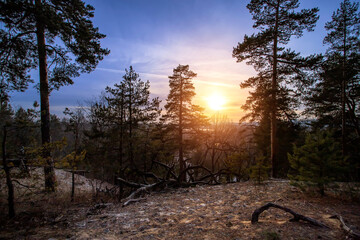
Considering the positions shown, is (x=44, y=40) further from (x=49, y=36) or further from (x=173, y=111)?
(x=173, y=111)

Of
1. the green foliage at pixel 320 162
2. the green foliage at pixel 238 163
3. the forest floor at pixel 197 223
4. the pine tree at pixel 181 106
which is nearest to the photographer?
the forest floor at pixel 197 223

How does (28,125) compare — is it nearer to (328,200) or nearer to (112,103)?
(328,200)

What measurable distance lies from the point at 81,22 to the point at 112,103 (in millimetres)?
8514

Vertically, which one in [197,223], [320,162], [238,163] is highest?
[320,162]

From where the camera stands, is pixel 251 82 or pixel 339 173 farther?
pixel 251 82

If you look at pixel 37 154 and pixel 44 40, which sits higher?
pixel 44 40

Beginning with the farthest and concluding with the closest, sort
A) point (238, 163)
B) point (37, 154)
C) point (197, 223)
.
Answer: point (238, 163)
point (37, 154)
point (197, 223)

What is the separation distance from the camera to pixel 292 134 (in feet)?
62.5

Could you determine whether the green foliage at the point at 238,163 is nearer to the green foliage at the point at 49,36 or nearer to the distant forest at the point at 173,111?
the distant forest at the point at 173,111

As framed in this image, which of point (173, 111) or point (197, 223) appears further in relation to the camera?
point (173, 111)

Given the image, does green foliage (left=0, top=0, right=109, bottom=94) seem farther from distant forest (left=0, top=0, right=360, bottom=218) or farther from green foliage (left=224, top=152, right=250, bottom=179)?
green foliage (left=224, top=152, right=250, bottom=179)

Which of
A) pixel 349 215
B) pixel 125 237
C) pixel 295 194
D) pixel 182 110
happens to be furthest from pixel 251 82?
pixel 125 237

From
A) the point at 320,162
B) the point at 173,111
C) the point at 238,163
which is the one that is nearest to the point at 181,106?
the point at 173,111

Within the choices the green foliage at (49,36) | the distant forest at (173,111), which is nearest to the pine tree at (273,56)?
the distant forest at (173,111)
